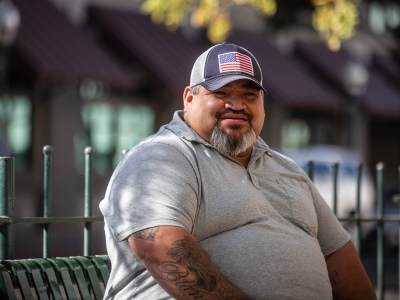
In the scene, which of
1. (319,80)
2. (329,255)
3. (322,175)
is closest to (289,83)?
(319,80)

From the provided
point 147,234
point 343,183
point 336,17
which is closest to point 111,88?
point 343,183

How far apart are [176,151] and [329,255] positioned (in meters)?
0.99

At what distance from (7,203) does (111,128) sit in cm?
1701

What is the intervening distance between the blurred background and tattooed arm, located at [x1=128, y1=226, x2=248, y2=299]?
8435 millimetres

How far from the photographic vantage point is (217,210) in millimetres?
3883

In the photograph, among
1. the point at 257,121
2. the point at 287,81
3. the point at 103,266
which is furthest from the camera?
the point at 287,81

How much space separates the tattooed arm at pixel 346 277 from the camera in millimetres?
4465

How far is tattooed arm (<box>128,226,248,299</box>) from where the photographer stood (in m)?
3.64

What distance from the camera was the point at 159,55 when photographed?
66.8ft

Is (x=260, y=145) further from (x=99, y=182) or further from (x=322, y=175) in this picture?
(x=99, y=182)

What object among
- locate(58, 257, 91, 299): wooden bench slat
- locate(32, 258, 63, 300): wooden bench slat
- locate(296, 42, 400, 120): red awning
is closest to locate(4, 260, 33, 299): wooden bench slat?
locate(32, 258, 63, 300): wooden bench slat

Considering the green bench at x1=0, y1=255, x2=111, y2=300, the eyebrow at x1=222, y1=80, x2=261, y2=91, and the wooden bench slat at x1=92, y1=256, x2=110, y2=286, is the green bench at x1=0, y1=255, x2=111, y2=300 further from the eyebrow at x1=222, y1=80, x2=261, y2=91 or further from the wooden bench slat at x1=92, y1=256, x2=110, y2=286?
the eyebrow at x1=222, y1=80, x2=261, y2=91

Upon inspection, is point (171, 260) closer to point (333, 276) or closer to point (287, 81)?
point (333, 276)

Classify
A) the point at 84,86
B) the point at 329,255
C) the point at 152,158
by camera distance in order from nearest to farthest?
the point at 152,158, the point at 329,255, the point at 84,86
